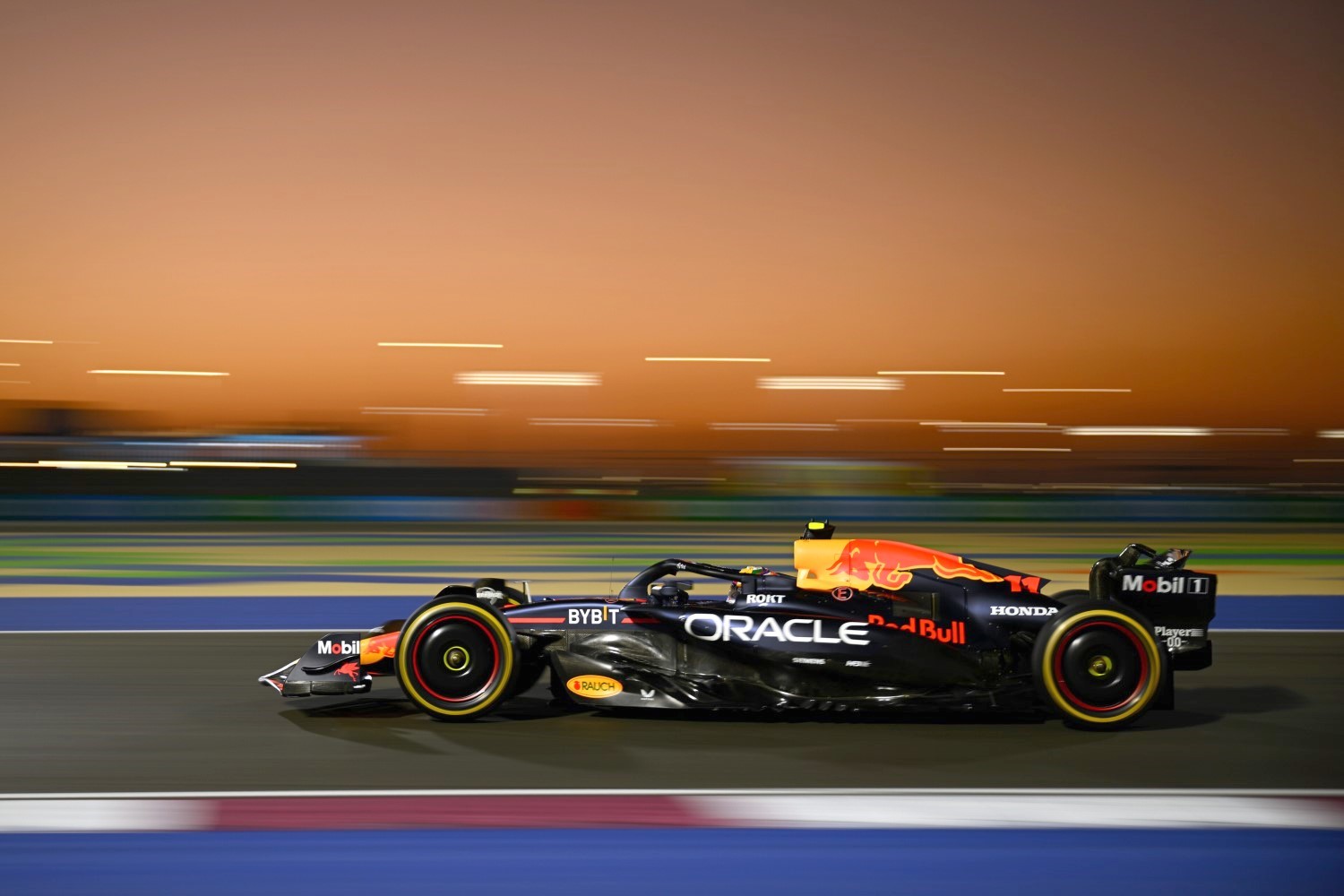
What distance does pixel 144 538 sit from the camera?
22.6m

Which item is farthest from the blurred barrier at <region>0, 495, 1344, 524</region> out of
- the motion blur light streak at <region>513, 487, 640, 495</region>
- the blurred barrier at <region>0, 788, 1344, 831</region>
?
the blurred barrier at <region>0, 788, 1344, 831</region>

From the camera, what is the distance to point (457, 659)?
6391 mm

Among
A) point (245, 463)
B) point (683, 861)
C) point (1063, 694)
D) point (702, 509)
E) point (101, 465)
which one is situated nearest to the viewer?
point (683, 861)

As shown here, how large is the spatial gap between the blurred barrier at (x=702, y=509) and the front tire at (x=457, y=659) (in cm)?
2176

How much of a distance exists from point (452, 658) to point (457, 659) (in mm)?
25

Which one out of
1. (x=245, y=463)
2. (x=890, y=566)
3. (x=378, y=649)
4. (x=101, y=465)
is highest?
(x=245, y=463)

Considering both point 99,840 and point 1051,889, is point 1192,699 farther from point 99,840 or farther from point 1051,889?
point 99,840

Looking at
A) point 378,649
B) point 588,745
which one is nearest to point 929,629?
point 588,745

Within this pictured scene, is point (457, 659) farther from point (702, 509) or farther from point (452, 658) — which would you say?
point (702, 509)

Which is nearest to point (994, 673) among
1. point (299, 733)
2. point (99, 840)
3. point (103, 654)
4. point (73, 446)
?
point (299, 733)

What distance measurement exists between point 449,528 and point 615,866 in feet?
73.7

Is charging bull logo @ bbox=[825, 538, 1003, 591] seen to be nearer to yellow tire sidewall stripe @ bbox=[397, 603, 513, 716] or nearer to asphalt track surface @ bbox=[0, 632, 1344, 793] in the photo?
asphalt track surface @ bbox=[0, 632, 1344, 793]

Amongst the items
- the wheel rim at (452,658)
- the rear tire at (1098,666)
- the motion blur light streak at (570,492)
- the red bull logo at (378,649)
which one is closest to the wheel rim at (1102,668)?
the rear tire at (1098,666)

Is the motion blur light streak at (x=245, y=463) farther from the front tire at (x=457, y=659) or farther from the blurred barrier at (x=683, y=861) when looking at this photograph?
the blurred barrier at (x=683, y=861)
